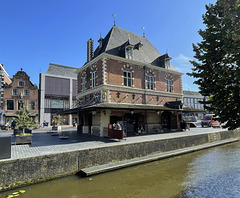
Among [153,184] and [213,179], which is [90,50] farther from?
[213,179]

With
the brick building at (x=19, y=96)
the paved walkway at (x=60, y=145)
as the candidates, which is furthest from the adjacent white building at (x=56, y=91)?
the paved walkway at (x=60, y=145)

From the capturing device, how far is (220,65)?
568cm

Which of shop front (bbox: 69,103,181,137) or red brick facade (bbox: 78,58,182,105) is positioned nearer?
shop front (bbox: 69,103,181,137)

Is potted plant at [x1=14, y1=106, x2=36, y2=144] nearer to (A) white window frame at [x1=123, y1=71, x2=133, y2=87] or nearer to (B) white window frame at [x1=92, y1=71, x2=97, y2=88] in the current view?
(B) white window frame at [x1=92, y1=71, x2=97, y2=88]

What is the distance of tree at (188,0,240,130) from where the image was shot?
5.22 meters

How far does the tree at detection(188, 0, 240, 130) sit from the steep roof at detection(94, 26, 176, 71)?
568 inches

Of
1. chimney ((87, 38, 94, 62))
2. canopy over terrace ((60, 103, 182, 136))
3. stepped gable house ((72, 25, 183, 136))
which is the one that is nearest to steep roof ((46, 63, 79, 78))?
stepped gable house ((72, 25, 183, 136))

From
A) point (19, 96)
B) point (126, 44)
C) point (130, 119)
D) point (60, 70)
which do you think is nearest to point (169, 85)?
point (130, 119)

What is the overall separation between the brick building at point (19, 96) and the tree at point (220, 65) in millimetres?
37127

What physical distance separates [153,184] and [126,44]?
16650 mm

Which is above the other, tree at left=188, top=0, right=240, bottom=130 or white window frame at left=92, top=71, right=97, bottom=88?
white window frame at left=92, top=71, right=97, bottom=88

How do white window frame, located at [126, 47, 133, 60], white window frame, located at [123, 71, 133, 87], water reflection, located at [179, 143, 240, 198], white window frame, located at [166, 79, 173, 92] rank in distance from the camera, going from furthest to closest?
white window frame, located at [166, 79, 173, 92] → white window frame, located at [126, 47, 133, 60] → white window frame, located at [123, 71, 133, 87] → water reflection, located at [179, 143, 240, 198]

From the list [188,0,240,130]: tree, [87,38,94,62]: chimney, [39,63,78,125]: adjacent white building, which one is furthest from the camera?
[39,63,78,125]: adjacent white building

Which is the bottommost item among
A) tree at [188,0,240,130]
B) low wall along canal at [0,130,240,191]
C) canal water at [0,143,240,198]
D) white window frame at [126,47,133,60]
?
canal water at [0,143,240,198]
